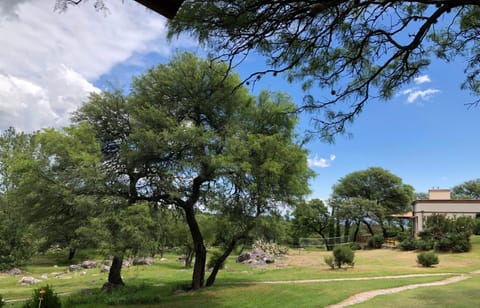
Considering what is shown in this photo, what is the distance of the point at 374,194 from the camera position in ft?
138

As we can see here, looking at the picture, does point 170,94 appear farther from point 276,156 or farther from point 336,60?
point 336,60

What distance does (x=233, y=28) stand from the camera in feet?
13.3

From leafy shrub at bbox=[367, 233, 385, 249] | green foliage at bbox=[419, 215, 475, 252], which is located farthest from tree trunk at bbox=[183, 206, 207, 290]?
leafy shrub at bbox=[367, 233, 385, 249]

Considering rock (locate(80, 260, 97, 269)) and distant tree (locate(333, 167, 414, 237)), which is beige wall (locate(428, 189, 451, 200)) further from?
rock (locate(80, 260, 97, 269))

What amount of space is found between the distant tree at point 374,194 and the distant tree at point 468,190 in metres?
17.8

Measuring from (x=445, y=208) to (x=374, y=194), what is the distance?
34.1 feet

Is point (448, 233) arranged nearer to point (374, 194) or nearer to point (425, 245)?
point (425, 245)

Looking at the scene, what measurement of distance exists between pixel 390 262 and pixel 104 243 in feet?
60.5

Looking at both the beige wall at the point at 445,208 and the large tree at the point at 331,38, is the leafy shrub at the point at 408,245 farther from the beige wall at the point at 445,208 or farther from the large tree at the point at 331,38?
the large tree at the point at 331,38

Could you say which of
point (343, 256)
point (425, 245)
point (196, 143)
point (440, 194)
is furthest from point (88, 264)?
point (440, 194)

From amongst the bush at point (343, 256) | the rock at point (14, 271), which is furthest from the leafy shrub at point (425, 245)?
the rock at point (14, 271)

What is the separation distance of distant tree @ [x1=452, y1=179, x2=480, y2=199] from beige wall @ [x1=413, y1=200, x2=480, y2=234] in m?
24.4

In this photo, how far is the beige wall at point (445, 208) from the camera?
31.4 meters

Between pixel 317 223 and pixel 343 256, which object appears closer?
pixel 343 256
